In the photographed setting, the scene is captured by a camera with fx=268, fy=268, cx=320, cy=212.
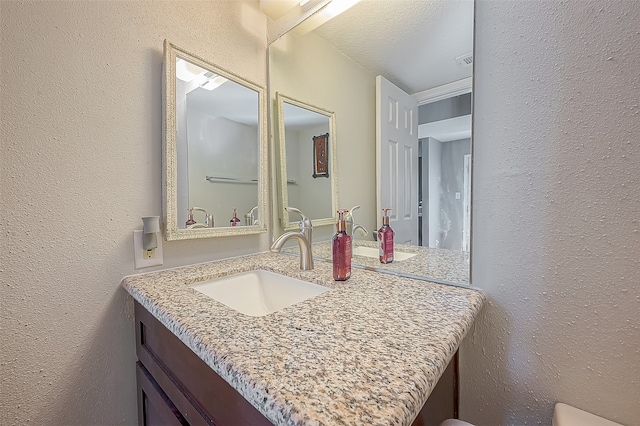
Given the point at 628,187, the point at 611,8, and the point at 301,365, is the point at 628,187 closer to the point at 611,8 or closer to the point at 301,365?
the point at 611,8

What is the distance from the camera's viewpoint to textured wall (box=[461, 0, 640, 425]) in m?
0.52

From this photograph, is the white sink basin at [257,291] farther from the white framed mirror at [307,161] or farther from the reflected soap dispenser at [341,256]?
the white framed mirror at [307,161]

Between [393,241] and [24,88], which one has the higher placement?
[24,88]

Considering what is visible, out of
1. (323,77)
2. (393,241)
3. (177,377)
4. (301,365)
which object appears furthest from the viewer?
(323,77)

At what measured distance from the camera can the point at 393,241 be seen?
0.94 metres

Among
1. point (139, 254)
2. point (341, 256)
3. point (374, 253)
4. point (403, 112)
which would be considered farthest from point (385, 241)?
point (139, 254)

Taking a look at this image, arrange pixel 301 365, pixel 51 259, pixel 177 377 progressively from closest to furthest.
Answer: pixel 301 365 → pixel 177 377 → pixel 51 259

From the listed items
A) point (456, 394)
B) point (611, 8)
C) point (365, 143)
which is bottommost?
point (456, 394)

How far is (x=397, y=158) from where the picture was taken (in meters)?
0.95

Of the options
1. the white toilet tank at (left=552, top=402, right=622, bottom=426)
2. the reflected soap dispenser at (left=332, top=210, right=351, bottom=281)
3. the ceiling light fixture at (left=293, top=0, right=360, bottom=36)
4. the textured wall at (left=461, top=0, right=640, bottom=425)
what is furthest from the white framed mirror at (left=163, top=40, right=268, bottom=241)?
the white toilet tank at (left=552, top=402, right=622, bottom=426)

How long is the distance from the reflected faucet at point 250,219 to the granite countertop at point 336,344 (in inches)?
17.7

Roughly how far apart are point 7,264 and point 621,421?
4.75ft

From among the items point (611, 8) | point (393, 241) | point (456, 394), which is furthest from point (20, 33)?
point (456, 394)

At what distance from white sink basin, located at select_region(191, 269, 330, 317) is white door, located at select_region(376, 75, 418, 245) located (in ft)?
1.25
